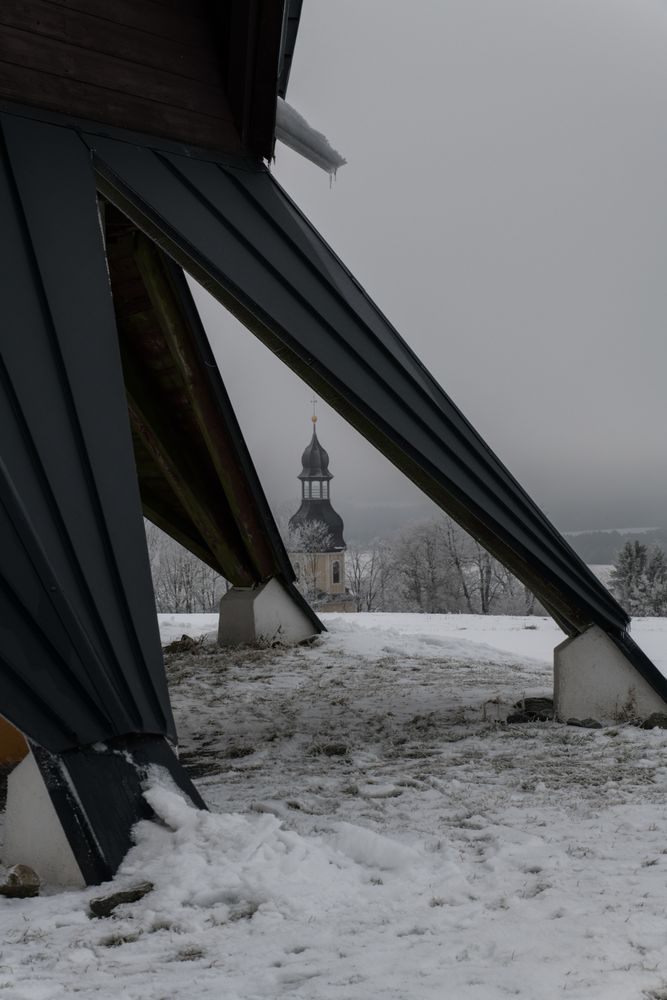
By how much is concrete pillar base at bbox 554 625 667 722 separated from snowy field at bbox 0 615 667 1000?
10.3 inches

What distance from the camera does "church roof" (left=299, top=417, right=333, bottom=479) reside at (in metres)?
50.4

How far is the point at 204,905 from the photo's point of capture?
8.81 feet

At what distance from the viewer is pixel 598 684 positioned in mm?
5465

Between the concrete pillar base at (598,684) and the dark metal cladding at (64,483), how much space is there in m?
3.00

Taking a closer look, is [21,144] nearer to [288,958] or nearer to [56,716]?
[56,716]

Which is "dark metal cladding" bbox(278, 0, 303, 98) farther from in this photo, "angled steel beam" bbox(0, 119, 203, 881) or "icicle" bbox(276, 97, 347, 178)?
"angled steel beam" bbox(0, 119, 203, 881)

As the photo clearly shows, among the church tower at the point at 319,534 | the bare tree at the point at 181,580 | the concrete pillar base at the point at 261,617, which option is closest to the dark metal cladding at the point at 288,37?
the concrete pillar base at the point at 261,617

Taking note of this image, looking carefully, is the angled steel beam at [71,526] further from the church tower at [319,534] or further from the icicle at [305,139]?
the church tower at [319,534]

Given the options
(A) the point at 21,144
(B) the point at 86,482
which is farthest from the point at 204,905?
(A) the point at 21,144

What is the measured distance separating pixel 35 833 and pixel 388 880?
4.26 feet

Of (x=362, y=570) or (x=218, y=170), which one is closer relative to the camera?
(x=218, y=170)

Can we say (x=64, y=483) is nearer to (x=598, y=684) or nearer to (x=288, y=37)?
(x=288, y=37)

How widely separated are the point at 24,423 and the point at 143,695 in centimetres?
120

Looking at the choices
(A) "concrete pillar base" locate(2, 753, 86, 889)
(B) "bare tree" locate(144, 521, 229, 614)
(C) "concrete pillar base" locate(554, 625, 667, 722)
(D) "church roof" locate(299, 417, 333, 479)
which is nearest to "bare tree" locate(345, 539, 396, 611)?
(D) "church roof" locate(299, 417, 333, 479)
